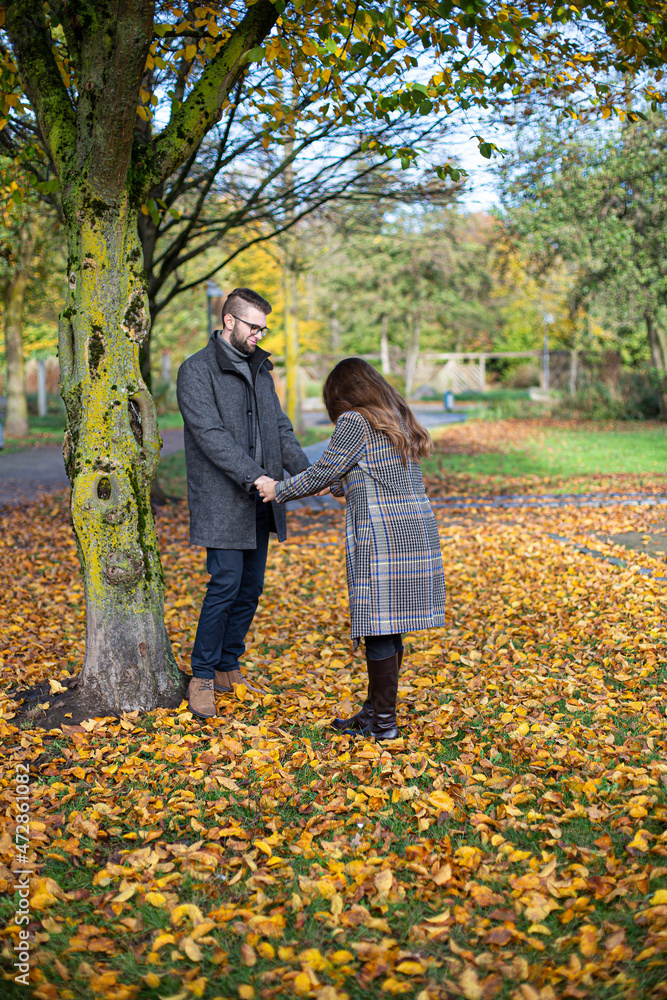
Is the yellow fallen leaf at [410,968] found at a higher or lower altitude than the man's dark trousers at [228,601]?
lower

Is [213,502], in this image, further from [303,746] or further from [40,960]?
[40,960]

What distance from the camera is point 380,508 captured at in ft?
12.5

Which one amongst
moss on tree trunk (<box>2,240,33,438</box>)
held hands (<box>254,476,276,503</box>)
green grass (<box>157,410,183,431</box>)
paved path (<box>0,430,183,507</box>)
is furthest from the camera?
green grass (<box>157,410,183,431</box>)

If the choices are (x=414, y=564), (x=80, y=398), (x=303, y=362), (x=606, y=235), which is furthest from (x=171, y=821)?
(x=303, y=362)

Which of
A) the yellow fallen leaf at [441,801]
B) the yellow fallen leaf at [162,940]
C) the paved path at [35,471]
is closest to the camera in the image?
the yellow fallen leaf at [162,940]

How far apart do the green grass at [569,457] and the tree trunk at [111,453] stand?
10.6 m

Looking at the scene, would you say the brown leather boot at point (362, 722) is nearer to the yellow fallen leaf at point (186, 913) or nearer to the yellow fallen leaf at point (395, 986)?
the yellow fallen leaf at point (186, 913)

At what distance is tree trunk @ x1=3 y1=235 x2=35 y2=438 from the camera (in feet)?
72.1

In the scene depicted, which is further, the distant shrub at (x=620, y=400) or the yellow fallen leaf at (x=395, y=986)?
the distant shrub at (x=620, y=400)

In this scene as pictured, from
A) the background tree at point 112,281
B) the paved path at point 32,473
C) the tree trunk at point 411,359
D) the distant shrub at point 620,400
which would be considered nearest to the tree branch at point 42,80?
the background tree at point 112,281

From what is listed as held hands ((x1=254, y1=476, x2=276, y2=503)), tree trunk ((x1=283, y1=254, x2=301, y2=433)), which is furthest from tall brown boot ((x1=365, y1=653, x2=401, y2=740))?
tree trunk ((x1=283, y1=254, x2=301, y2=433))

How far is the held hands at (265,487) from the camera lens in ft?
13.3

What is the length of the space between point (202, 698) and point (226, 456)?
1.33 meters

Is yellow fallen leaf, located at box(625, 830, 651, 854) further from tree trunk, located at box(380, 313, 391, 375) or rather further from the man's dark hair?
tree trunk, located at box(380, 313, 391, 375)
